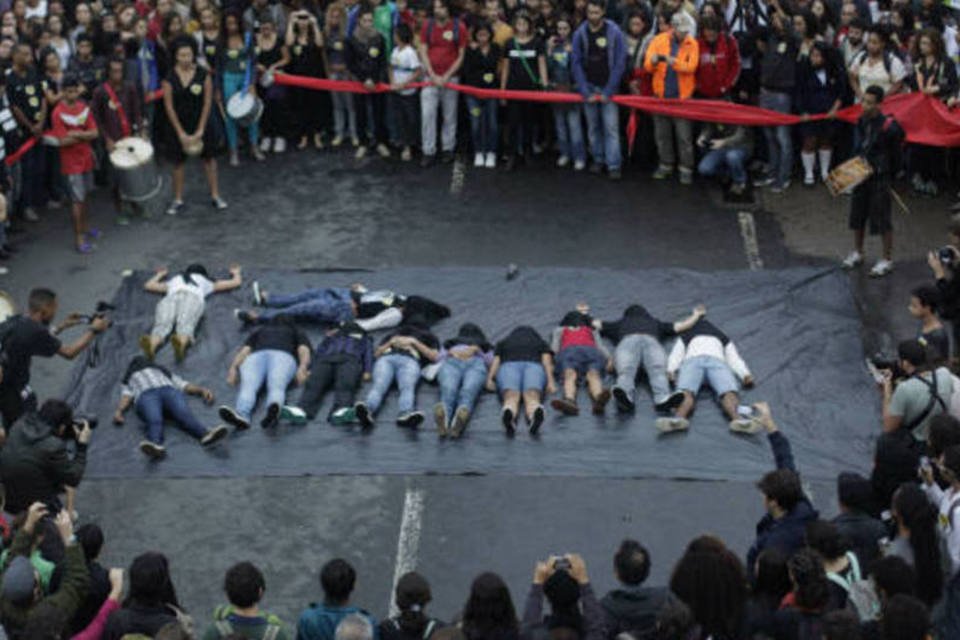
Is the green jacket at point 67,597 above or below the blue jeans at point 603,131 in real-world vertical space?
above

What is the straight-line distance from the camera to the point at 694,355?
14008 millimetres

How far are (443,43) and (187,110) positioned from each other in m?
3.12

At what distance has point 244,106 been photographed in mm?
18734

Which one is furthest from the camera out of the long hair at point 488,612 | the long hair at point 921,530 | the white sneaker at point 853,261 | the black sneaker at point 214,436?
the white sneaker at point 853,261

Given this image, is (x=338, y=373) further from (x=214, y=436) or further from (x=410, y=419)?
(x=214, y=436)

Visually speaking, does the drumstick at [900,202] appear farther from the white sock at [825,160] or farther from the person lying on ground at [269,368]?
the person lying on ground at [269,368]

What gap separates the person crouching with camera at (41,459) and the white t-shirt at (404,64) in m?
8.63

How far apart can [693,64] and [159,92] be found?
6.08m

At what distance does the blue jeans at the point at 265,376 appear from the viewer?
13703 mm

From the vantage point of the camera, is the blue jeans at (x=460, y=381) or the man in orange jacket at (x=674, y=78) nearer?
the blue jeans at (x=460, y=381)

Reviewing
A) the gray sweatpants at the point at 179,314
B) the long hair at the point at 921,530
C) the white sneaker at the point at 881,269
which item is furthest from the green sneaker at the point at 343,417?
the white sneaker at the point at 881,269

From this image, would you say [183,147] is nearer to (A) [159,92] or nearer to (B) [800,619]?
(A) [159,92]

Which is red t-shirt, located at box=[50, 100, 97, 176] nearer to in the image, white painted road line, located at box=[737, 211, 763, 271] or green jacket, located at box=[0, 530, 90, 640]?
white painted road line, located at box=[737, 211, 763, 271]

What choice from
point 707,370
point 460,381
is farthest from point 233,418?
point 707,370
